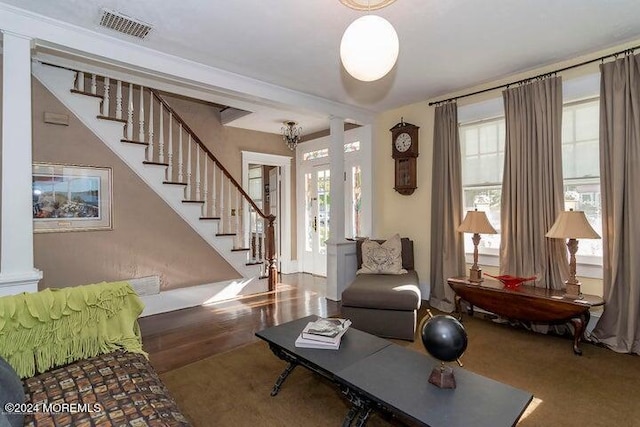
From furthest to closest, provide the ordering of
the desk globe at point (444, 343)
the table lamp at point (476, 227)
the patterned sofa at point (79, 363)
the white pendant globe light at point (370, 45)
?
the table lamp at point (476, 227) < the white pendant globe light at point (370, 45) < the desk globe at point (444, 343) < the patterned sofa at point (79, 363)

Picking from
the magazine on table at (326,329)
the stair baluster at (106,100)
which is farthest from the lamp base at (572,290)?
the stair baluster at (106,100)

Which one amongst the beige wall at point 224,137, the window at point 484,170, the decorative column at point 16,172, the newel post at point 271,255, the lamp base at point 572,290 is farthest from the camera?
the beige wall at point 224,137

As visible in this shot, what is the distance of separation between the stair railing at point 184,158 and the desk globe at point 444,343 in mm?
3505

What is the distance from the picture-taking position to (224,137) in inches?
217

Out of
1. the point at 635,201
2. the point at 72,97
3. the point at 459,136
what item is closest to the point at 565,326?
the point at 635,201

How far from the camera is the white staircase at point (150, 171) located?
3.43 meters

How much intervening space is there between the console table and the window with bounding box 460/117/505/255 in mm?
658

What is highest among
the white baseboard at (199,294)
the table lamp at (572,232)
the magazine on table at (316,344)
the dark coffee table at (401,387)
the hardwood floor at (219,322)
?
the table lamp at (572,232)

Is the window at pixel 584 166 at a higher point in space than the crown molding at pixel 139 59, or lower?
lower

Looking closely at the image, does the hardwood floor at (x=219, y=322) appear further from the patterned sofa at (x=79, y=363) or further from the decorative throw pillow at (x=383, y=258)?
the patterned sofa at (x=79, y=363)

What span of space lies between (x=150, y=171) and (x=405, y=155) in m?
3.22

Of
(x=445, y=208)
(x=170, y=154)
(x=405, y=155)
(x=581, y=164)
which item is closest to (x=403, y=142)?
(x=405, y=155)

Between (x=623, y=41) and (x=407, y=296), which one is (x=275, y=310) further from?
(x=623, y=41)

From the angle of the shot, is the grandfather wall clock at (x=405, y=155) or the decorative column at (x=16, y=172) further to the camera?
the grandfather wall clock at (x=405, y=155)
